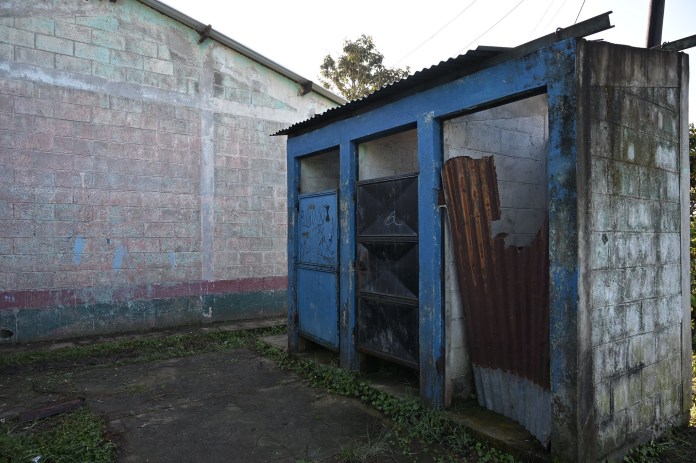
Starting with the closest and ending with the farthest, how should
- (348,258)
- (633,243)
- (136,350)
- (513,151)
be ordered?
(633,243)
(513,151)
(348,258)
(136,350)

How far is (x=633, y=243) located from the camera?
3240mm

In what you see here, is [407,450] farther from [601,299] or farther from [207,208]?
[207,208]

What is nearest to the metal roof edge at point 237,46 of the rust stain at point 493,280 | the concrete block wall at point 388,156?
the concrete block wall at point 388,156

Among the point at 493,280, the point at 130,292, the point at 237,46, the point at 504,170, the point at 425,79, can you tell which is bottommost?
the point at 130,292

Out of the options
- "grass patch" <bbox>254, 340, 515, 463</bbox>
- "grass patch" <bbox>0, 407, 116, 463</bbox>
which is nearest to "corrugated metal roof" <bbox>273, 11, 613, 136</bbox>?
"grass patch" <bbox>254, 340, 515, 463</bbox>

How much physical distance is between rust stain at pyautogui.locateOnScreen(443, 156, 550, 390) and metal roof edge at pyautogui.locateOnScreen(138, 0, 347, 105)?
6047mm

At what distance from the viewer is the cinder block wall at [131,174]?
648 cm

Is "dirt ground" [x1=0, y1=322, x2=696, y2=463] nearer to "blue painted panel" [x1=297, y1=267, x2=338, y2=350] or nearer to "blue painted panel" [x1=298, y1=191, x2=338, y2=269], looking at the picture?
"blue painted panel" [x1=297, y1=267, x2=338, y2=350]

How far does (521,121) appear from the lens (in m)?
4.30

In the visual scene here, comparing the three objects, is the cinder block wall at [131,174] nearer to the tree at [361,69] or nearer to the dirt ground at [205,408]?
the dirt ground at [205,408]

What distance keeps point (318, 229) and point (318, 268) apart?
1.57ft

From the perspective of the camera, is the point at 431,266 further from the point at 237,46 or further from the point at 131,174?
the point at 237,46

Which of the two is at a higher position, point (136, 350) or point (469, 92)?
point (469, 92)

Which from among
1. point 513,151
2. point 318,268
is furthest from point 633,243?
point 318,268
